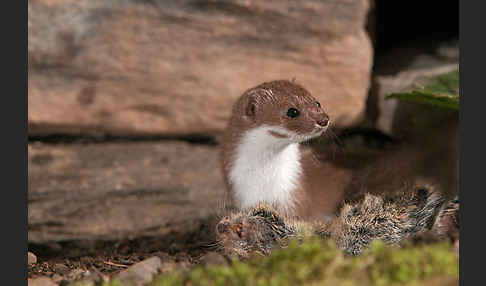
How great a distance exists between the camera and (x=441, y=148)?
356 cm

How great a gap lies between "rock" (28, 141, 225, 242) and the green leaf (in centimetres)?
123

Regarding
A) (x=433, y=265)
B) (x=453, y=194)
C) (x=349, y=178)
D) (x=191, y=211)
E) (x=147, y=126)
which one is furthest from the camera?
(x=147, y=126)

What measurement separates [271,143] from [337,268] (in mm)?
1220

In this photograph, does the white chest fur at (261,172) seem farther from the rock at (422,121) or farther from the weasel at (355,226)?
the rock at (422,121)

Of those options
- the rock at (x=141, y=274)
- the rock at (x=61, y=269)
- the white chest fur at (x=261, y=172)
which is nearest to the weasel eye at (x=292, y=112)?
the white chest fur at (x=261, y=172)

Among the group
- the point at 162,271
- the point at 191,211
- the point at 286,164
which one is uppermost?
the point at 286,164

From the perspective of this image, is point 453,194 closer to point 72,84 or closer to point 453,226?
point 453,226

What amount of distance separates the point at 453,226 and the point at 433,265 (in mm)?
537

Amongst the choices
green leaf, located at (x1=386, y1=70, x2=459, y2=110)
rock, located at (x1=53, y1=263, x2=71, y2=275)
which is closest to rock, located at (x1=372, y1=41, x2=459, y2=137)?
green leaf, located at (x1=386, y1=70, x2=459, y2=110)

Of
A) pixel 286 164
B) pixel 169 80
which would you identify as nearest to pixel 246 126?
pixel 286 164

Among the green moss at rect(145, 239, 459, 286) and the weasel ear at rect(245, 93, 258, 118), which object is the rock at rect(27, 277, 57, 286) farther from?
the weasel ear at rect(245, 93, 258, 118)

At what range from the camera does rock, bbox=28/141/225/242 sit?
319cm

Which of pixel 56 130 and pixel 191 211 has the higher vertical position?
pixel 56 130

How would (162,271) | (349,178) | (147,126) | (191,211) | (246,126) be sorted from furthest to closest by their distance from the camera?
1. (147,126)
2. (191,211)
3. (349,178)
4. (246,126)
5. (162,271)
